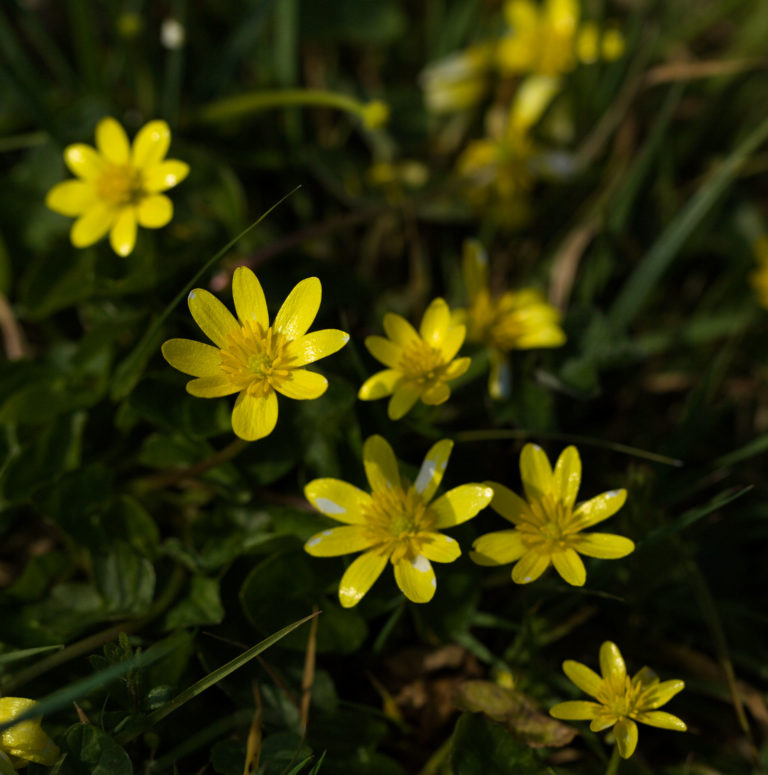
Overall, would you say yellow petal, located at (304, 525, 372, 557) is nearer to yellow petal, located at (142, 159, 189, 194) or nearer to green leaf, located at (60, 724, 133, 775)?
green leaf, located at (60, 724, 133, 775)

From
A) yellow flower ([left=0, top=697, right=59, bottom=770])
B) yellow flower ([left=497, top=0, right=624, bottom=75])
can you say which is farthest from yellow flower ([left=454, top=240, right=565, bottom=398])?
yellow flower ([left=0, top=697, right=59, bottom=770])

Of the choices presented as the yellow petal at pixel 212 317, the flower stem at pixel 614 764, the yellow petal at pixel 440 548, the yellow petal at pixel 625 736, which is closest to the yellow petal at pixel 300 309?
the yellow petal at pixel 212 317

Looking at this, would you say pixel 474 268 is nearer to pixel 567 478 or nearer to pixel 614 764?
pixel 567 478

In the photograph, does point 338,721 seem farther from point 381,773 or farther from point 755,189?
point 755,189

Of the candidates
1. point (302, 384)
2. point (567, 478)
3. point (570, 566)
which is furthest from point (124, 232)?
point (570, 566)

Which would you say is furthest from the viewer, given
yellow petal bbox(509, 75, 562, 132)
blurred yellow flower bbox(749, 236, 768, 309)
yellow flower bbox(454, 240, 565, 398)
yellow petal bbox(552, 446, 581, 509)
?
yellow petal bbox(509, 75, 562, 132)
